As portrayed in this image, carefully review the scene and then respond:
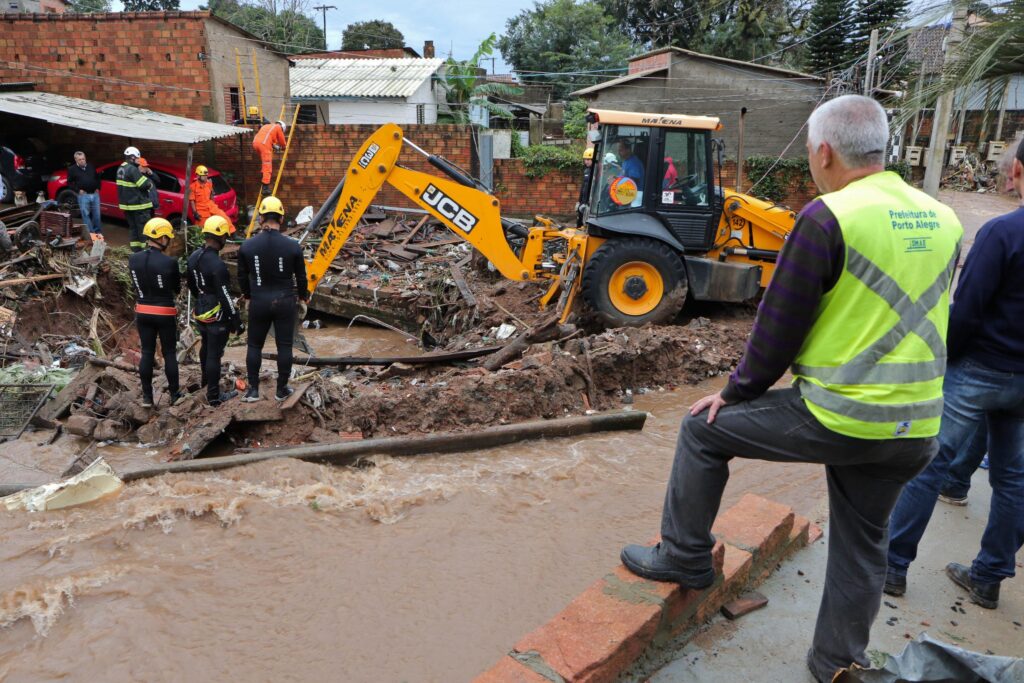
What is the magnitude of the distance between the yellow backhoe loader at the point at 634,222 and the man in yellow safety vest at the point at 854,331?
5.93 meters

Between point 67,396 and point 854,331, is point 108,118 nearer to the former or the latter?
point 67,396

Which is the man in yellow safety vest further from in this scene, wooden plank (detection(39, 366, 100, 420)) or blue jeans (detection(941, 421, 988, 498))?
wooden plank (detection(39, 366, 100, 420))

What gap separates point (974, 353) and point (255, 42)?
20368mm

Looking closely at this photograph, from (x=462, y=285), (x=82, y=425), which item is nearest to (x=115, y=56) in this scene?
(x=462, y=285)

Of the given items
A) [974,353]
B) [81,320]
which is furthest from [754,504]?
[81,320]

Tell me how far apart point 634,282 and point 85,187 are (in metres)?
9.77

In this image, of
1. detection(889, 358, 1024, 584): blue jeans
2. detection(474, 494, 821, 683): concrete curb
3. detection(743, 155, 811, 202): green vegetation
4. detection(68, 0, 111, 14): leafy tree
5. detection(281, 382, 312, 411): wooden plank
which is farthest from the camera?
detection(68, 0, 111, 14): leafy tree

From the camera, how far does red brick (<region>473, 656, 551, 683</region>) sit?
2172 mm

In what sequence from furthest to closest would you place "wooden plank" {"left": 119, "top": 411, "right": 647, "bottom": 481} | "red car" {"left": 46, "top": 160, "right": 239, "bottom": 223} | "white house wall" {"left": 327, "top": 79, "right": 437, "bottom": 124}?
"white house wall" {"left": 327, "top": 79, "right": 437, "bottom": 124} → "red car" {"left": 46, "top": 160, "right": 239, "bottom": 223} → "wooden plank" {"left": 119, "top": 411, "right": 647, "bottom": 481}

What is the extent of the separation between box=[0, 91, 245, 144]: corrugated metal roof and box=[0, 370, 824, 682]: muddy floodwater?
10757 millimetres

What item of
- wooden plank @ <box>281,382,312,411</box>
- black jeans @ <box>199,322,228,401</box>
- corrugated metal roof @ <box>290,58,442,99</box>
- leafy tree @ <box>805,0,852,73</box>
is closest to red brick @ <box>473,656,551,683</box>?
wooden plank @ <box>281,382,312,411</box>

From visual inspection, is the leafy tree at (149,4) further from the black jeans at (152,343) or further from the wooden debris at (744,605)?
the wooden debris at (744,605)

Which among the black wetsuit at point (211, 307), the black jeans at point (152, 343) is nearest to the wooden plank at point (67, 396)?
the black jeans at point (152, 343)

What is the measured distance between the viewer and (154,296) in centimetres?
639
